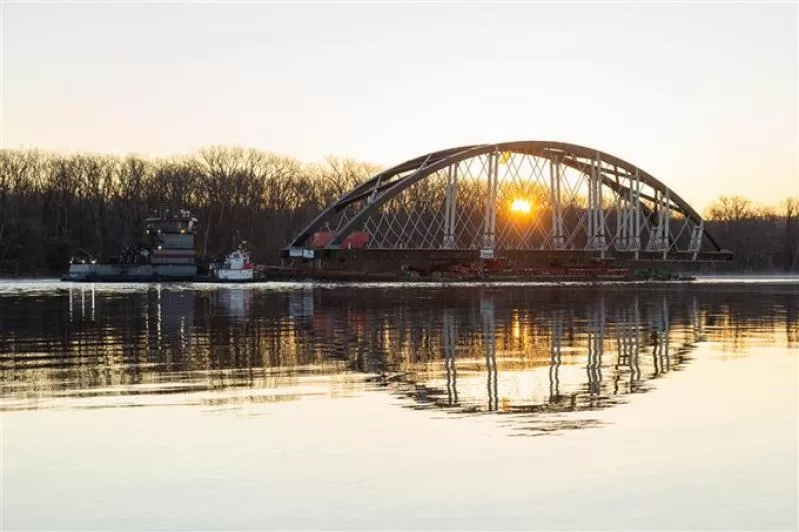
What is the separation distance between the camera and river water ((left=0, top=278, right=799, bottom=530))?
1095 centimetres

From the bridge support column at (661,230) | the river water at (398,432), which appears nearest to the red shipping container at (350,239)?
the bridge support column at (661,230)

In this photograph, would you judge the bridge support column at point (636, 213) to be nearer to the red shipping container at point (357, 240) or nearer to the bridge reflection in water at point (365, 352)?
the red shipping container at point (357, 240)

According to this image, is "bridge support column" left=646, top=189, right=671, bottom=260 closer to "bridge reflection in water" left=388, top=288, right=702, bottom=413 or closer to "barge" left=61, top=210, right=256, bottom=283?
"barge" left=61, top=210, right=256, bottom=283

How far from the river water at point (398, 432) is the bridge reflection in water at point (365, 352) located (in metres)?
0.12

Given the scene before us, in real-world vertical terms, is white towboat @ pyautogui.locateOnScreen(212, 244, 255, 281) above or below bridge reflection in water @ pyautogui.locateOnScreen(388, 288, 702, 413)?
above

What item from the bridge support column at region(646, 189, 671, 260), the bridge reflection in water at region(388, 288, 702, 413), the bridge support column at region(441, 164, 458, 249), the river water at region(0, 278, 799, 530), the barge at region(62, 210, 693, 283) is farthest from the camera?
the bridge support column at region(646, 189, 671, 260)

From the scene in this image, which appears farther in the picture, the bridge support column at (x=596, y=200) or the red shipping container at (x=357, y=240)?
the bridge support column at (x=596, y=200)

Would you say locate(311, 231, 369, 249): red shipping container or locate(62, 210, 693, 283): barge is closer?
locate(62, 210, 693, 283): barge

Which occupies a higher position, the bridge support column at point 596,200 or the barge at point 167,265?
the bridge support column at point 596,200

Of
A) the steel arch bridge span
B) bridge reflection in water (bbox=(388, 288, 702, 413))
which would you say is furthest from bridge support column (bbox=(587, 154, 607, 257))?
bridge reflection in water (bbox=(388, 288, 702, 413))

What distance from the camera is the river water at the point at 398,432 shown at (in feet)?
35.9

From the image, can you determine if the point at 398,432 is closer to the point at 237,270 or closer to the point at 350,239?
the point at 237,270

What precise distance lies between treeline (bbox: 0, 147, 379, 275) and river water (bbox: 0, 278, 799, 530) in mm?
96580

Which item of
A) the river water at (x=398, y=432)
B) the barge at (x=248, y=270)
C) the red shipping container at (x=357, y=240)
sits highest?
the red shipping container at (x=357, y=240)
